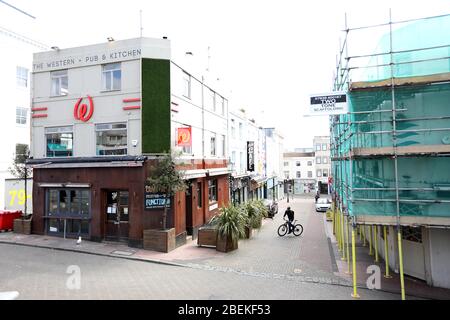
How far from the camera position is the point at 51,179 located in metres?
16.0

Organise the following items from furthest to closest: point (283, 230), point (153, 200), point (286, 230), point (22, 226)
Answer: point (283, 230), point (286, 230), point (22, 226), point (153, 200)

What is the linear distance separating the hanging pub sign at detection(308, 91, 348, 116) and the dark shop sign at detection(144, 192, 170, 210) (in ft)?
25.3

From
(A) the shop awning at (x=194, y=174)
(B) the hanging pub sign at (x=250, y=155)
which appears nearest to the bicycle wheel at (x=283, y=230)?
(A) the shop awning at (x=194, y=174)

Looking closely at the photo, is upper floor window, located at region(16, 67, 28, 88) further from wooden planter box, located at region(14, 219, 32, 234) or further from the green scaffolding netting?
the green scaffolding netting

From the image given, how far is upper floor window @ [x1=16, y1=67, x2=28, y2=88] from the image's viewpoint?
1037 inches

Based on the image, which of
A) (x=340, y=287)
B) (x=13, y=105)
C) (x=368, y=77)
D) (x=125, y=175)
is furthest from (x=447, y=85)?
(x=13, y=105)

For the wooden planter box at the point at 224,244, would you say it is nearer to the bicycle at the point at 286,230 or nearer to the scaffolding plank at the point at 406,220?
the bicycle at the point at 286,230

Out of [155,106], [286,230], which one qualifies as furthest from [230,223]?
[155,106]

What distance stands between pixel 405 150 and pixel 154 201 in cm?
1015

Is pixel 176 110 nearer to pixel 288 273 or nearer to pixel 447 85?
pixel 288 273

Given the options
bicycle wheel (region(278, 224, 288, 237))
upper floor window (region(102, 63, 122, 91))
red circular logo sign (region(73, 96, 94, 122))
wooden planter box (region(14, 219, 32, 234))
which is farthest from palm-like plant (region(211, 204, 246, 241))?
wooden planter box (region(14, 219, 32, 234))

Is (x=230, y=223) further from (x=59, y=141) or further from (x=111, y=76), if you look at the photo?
(x=59, y=141)

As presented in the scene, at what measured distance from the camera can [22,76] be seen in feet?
87.7

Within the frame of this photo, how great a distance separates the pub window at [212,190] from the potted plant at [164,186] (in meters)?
6.52
